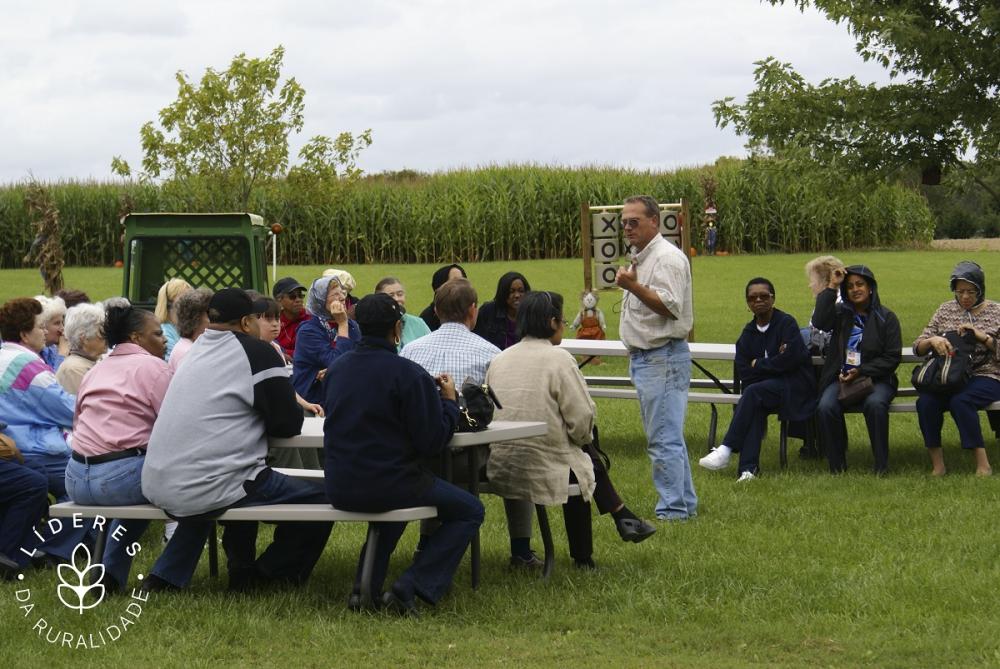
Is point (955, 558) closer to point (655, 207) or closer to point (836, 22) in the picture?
point (655, 207)

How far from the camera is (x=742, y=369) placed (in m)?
→ 10.4

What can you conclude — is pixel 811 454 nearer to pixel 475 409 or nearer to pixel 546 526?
pixel 546 526

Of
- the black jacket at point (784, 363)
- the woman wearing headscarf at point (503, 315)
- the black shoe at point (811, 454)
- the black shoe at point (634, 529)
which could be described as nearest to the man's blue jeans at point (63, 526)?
the black shoe at point (634, 529)

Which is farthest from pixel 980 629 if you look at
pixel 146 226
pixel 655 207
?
pixel 146 226

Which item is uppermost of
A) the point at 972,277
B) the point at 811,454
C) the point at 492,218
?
the point at 492,218

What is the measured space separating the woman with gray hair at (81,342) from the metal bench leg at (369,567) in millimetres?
2458

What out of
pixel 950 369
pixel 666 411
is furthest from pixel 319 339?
pixel 950 369

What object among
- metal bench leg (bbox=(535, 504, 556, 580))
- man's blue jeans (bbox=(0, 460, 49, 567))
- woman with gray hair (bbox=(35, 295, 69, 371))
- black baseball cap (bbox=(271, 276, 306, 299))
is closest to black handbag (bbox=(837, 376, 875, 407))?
metal bench leg (bbox=(535, 504, 556, 580))

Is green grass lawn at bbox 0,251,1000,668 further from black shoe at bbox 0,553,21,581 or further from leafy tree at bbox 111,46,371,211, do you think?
leafy tree at bbox 111,46,371,211

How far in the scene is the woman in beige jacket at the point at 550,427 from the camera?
6.88 m

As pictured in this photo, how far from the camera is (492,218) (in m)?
39.0

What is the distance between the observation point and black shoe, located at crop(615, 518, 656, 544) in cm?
716

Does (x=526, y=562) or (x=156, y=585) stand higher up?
(x=156, y=585)

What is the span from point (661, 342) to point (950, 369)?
2.68m
